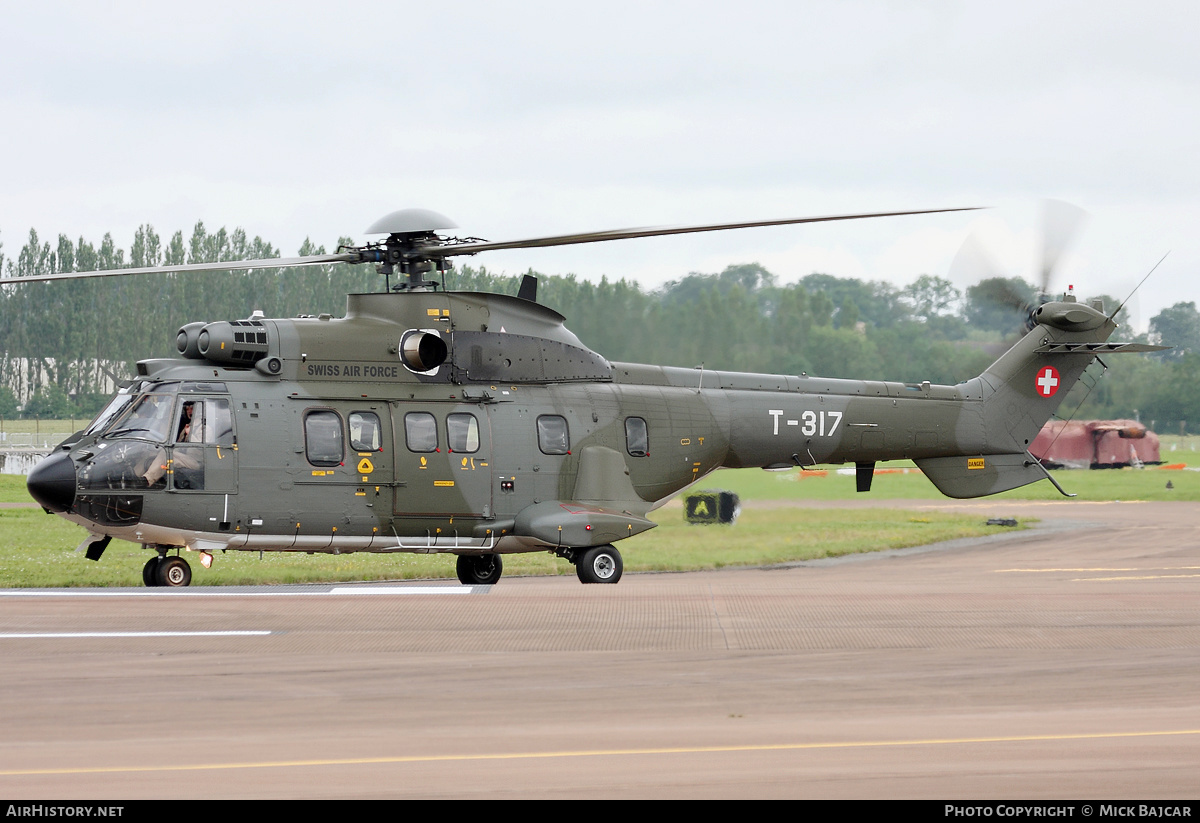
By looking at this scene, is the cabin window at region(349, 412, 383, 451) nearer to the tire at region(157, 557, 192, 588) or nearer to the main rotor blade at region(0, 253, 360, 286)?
the main rotor blade at region(0, 253, 360, 286)

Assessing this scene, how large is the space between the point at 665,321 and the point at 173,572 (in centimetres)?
1117

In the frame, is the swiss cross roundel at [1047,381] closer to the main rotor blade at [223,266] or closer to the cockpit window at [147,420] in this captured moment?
the main rotor blade at [223,266]

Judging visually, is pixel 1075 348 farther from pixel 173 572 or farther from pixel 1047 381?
pixel 173 572

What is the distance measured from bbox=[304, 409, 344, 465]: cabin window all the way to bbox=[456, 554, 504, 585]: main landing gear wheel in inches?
122

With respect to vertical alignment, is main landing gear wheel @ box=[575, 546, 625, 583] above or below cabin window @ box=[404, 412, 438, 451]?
below

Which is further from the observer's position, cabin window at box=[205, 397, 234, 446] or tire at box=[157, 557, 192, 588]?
tire at box=[157, 557, 192, 588]

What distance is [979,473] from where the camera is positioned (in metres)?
19.6

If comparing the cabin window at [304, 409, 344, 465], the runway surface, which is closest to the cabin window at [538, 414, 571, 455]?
the cabin window at [304, 409, 344, 465]

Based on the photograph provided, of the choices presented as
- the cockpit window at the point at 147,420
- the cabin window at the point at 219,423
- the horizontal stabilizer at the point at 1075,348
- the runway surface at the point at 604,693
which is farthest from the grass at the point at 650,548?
the runway surface at the point at 604,693

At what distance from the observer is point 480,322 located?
1628cm

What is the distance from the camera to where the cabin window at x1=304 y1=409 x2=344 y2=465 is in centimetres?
1526
